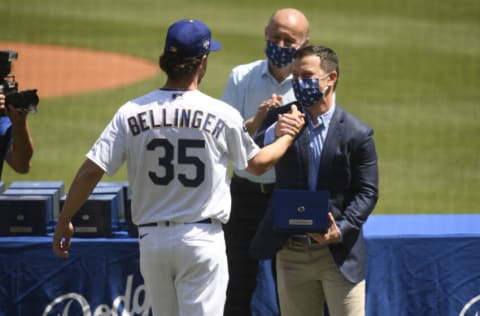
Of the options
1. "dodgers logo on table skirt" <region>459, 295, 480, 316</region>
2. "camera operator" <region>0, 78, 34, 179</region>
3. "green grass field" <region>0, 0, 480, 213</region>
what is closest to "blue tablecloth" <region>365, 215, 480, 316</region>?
"dodgers logo on table skirt" <region>459, 295, 480, 316</region>

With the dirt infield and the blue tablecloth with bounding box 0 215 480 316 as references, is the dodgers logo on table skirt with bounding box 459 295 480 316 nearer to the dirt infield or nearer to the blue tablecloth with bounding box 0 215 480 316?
the blue tablecloth with bounding box 0 215 480 316

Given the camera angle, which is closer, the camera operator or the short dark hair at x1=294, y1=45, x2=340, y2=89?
the short dark hair at x1=294, y1=45, x2=340, y2=89

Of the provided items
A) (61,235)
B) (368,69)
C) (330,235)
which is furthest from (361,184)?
(368,69)

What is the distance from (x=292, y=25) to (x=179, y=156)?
1891 millimetres

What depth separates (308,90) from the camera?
14.8ft

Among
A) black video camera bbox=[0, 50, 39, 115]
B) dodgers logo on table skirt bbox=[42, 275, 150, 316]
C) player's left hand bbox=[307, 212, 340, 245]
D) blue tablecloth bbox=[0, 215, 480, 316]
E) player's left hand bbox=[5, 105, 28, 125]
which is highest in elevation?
black video camera bbox=[0, 50, 39, 115]

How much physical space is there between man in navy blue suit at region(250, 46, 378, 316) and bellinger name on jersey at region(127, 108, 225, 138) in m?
0.55

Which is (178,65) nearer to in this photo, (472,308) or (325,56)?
(325,56)

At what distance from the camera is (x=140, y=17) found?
73.4 feet

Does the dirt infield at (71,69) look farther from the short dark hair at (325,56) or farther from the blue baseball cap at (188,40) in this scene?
the blue baseball cap at (188,40)

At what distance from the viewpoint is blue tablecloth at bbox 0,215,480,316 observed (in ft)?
18.4

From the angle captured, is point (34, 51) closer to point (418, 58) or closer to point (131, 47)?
point (131, 47)

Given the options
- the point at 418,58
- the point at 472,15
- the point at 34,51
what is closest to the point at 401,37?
the point at 418,58

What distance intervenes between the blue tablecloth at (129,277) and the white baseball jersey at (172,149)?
159 centimetres
